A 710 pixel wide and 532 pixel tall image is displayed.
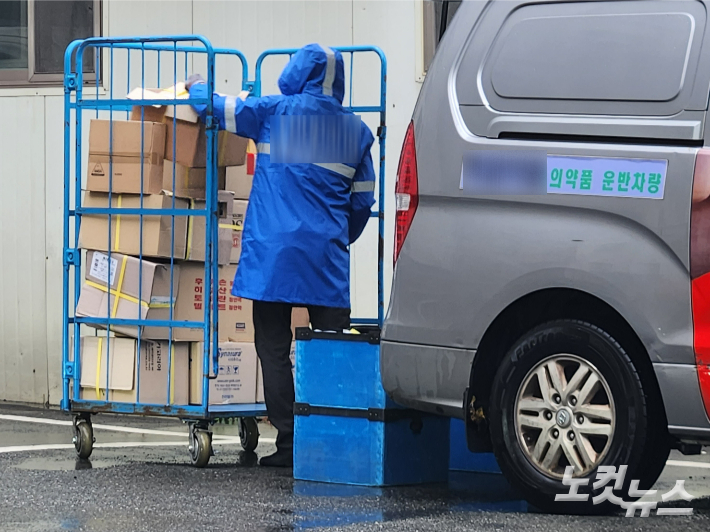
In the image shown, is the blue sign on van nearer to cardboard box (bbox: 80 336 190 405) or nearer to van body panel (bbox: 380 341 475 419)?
van body panel (bbox: 380 341 475 419)

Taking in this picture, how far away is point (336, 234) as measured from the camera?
6.49 m

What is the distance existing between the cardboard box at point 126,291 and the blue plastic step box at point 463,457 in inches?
59.1

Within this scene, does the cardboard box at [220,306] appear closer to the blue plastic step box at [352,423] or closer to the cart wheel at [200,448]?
the cart wheel at [200,448]

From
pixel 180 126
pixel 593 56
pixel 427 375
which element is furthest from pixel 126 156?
pixel 593 56

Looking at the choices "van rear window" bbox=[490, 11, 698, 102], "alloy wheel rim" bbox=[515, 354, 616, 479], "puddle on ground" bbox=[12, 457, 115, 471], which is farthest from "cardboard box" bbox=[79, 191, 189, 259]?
"alloy wheel rim" bbox=[515, 354, 616, 479]

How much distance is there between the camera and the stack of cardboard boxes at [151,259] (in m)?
6.68

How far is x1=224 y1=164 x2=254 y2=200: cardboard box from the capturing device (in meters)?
7.06

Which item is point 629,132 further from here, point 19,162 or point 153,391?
point 19,162

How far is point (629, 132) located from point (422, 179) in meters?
0.82

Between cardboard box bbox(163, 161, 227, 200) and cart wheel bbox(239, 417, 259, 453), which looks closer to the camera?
cardboard box bbox(163, 161, 227, 200)

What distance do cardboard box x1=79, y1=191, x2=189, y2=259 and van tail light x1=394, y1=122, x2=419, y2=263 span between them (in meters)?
1.68

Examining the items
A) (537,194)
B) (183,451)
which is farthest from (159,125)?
(537,194)

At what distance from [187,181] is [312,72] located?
2.75 ft

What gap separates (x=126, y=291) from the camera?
6.74 meters
